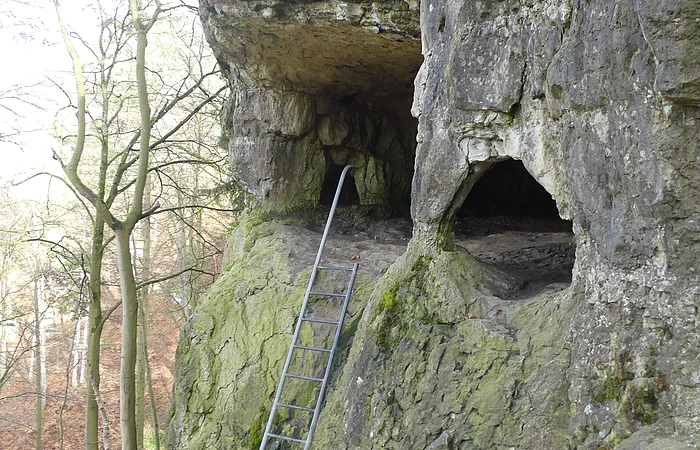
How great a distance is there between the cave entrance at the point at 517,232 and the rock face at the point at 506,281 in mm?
665

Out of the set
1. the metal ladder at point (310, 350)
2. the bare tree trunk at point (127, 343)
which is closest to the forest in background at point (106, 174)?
the bare tree trunk at point (127, 343)

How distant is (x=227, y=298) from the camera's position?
7.16 m

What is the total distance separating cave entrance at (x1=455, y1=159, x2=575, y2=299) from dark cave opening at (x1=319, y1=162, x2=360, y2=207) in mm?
1625

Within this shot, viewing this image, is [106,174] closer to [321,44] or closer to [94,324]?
[94,324]

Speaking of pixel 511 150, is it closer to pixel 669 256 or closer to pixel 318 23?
pixel 669 256

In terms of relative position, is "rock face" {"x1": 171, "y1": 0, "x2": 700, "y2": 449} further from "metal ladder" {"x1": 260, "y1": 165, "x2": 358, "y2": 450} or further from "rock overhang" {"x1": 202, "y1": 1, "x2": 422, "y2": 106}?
"metal ladder" {"x1": 260, "y1": 165, "x2": 358, "y2": 450}

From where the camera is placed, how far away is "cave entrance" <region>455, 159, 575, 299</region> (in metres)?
5.55

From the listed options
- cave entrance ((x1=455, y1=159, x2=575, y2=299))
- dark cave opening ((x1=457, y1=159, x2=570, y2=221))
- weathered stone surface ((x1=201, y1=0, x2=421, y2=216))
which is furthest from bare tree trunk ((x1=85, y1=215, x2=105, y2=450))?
dark cave opening ((x1=457, y1=159, x2=570, y2=221))

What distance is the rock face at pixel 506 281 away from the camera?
334 cm

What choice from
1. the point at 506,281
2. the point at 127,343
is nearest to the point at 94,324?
Answer: the point at 127,343

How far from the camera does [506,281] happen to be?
17.1 ft

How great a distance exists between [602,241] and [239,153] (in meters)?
5.80

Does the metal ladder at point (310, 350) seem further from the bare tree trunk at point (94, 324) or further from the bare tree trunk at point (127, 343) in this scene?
the bare tree trunk at point (94, 324)

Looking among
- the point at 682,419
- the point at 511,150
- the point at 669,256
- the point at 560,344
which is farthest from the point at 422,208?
the point at 682,419
